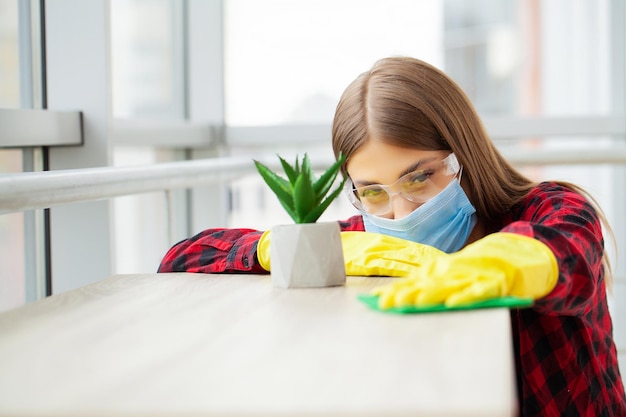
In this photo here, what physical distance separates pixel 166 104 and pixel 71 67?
1.14 m

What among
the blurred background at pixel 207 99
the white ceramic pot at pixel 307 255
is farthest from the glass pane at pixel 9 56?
the white ceramic pot at pixel 307 255

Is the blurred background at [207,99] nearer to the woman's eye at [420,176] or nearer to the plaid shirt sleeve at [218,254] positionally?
the plaid shirt sleeve at [218,254]

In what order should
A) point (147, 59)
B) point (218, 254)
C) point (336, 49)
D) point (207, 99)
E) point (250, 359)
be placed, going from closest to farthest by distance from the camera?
point (250, 359) < point (218, 254) < point (147, 59) < point (207, 99) < point (336, 49)

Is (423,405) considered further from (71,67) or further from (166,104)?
(166,104)

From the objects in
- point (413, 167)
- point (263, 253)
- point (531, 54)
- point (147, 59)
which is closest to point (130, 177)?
point (263, 253)

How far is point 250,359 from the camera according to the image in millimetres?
768

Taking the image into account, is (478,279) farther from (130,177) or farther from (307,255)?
(130,177)

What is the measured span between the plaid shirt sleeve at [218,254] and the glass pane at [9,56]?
0.74m

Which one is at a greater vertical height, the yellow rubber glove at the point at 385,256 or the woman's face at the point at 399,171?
the woman's face at the point at 399,171

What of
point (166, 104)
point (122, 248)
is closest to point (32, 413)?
point (122, 248)

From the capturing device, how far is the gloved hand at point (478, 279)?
0.94 m

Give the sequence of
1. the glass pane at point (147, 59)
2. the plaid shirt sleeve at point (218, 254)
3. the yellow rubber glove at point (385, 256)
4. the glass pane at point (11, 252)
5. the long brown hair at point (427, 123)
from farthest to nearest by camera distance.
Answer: the glass pane at point (147, 59)
the glass pane at point (11, 252)
the long brown hair at point (427, 123)
the plaid shirt sleeve at point (218, 254)
the yellow rubber glove at point (385, 256)

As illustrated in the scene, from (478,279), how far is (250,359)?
316mm

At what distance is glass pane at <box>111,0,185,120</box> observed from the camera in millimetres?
2713
